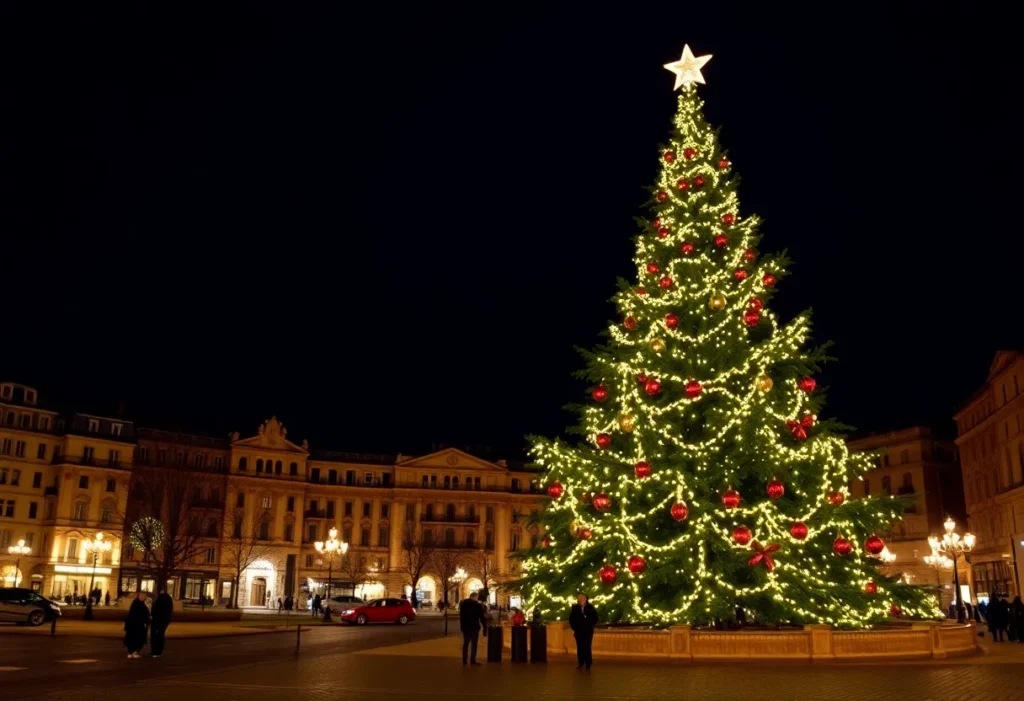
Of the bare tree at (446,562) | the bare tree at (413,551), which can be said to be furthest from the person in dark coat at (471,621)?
the bare tree at (446,562)

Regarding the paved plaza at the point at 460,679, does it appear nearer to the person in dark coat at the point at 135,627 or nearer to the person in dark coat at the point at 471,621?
the person in dark coat at the point at 135,627

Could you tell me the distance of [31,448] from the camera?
81.2 metres

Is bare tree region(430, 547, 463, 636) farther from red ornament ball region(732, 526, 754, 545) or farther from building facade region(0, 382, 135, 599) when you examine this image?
red ornament ball region(732, 526, 754, 545)

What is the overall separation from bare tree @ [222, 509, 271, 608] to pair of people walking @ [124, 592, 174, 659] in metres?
67.8

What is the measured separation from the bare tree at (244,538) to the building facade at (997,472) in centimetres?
6244

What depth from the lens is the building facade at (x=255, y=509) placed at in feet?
265

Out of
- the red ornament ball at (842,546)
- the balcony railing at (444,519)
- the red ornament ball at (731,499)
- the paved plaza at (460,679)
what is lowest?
the paved plaza at (460,679)

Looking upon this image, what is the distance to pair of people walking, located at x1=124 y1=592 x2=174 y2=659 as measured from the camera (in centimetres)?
2227

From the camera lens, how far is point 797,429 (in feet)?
72.8

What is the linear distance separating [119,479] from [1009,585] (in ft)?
238

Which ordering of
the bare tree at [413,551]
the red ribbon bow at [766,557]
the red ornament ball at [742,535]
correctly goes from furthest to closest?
the bare tree at [413,551] → the red ribbon bow at [766,557] → the red ornament ball at [742,535]

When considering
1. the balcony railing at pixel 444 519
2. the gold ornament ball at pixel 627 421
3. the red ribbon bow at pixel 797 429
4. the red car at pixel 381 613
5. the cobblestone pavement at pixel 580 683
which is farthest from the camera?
the balcony railing at pixel 444 519

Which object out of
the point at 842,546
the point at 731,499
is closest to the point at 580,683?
the point at 731,499

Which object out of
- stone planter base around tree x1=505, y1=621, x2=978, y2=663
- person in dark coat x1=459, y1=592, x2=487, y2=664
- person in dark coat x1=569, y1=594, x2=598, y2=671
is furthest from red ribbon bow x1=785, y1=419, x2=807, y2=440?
person in dark coat x1=459, y1=592, x2=487, y2=664
